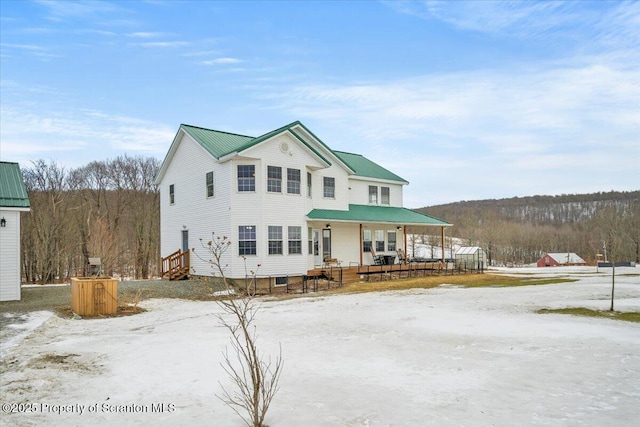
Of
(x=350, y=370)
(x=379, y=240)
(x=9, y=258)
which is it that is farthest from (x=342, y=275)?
(x=350, y=370)

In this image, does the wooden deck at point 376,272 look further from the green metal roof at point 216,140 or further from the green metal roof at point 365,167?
the green metal roof at point 216,140

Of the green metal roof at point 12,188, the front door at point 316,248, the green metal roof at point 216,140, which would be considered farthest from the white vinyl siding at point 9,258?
the front door at point 316,248

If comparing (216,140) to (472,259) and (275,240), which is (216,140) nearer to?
(275,240)

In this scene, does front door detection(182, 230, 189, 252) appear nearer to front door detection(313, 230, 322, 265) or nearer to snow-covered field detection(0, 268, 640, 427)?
front door detection(313, 230, 322, 265)

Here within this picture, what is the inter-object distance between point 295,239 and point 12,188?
12.6 metres

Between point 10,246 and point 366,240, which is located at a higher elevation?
point 10,246

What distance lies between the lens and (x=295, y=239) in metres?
23.5

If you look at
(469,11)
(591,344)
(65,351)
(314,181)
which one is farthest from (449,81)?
(65,351)

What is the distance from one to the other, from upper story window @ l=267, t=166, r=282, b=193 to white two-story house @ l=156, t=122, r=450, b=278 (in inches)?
2.0

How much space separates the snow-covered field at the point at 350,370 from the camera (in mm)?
5895

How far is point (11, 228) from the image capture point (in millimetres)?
17625

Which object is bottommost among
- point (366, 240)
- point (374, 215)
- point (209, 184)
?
point (366, 240)

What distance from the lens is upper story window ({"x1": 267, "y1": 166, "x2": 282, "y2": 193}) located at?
22625 millimetres

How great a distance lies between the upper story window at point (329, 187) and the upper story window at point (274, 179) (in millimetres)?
4148
